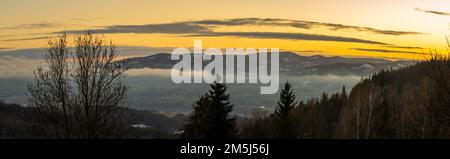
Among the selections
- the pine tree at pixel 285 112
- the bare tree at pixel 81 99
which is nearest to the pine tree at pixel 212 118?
the pine tree at pixel 285 112

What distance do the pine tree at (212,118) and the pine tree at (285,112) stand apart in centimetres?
586

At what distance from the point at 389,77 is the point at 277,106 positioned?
111m

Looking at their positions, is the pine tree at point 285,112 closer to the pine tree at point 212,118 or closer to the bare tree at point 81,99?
the pine tree at point 212,118

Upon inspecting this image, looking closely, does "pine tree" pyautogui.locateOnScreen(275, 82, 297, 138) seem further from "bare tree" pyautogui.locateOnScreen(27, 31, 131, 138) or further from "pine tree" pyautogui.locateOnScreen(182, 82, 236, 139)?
"bare tree" pyautogui.locateOnScreen(27, 31, 131, 138)

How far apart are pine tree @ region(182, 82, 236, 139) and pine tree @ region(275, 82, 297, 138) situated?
19.2ft

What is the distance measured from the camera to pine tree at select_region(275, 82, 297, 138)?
50031 millimetres

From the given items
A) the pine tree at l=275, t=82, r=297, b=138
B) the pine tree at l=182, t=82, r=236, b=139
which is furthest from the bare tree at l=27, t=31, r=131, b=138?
the pine tree at l=275, t=82, r=297, b=138

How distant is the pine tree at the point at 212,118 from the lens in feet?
133

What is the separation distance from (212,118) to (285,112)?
494 inches

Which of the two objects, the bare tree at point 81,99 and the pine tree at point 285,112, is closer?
the bare tree at point 81,99
